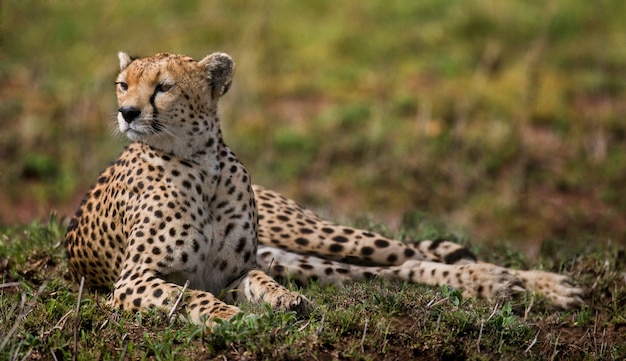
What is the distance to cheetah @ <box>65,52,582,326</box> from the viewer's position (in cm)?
412

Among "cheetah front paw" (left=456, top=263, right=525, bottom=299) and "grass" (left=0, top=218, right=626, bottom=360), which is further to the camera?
"cheetah front paw" (left=456, top=263, right=525, bottom=299)

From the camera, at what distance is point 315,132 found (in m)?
9.86

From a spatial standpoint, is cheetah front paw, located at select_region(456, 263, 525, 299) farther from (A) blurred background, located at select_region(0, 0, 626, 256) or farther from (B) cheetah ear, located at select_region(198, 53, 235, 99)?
(A) blurred background, located at select_region(0, 0, 626, 256)

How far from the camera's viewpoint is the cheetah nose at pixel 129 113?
161 inches

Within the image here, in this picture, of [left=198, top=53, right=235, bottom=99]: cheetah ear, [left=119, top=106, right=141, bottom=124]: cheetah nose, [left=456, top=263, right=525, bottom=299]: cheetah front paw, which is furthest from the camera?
[left=456, top=263, right=525, bottom=299]: cheetah front paw

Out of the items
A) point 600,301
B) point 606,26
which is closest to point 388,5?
point 606,26

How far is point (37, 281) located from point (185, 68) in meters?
1.28

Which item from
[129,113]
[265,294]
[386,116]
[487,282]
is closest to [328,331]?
[265,294]

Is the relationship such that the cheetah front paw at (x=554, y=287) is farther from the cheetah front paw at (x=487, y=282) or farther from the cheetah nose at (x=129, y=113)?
the cheetah nose at (x=129, y=113)

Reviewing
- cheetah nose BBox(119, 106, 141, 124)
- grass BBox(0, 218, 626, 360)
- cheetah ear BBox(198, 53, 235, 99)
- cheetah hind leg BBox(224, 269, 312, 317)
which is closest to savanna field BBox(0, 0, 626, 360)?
grass BBox(0, 218, 626, 360)

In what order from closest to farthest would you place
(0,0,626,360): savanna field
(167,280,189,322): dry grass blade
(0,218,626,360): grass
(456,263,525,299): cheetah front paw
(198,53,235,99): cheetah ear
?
(0,218,626,360): grass → (167,280,189,322): dry grass blade → (198,53,235,99): cheetah ear → (456,263,525,299): cheetah front paw → (0,0,626,360): savanna field

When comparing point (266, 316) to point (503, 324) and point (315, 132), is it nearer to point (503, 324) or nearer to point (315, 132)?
point (503, 324)

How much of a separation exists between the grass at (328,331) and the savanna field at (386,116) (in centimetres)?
56

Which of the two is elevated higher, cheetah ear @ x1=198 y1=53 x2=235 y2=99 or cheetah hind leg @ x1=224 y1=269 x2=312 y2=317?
cheetah ear @ x1=198 y1=53 x2=235 y2=99
